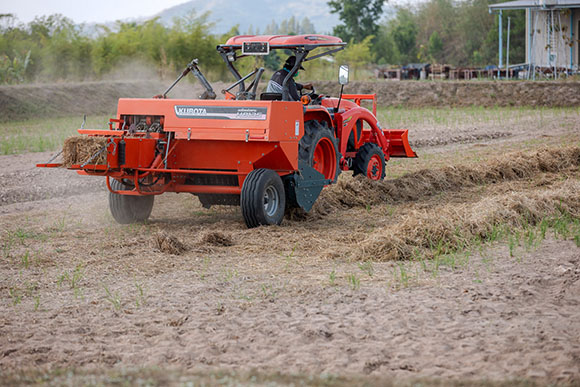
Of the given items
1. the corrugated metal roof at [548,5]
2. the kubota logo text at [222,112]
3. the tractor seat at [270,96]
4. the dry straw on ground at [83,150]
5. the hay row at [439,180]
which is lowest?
the hay row at [439,180]

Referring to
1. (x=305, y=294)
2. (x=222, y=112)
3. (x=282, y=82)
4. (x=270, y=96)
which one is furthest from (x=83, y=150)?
(x=305, y=294)

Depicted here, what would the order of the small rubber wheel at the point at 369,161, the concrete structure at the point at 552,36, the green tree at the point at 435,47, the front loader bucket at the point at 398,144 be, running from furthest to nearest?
the green tree at the point at 435,47 < the concrete structure at the point at 552,36 < the front loader bucket at the point at 398,144 < the small rubber wheel at the point at 369,161

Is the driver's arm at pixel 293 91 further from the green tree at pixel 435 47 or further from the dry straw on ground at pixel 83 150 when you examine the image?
the green tree at pixel 435 47

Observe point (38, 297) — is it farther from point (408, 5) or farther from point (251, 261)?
point (408, 5)

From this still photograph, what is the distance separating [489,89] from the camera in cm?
2834

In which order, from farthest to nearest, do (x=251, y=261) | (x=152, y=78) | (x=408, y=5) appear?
(x=408, y=5)
(x=152, y=78)
(x=251, y=261)

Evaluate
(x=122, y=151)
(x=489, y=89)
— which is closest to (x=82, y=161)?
(x=122, y=151)

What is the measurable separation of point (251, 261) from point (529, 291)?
2.52 m

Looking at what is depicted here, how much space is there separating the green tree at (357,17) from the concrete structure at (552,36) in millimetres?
A: 20950

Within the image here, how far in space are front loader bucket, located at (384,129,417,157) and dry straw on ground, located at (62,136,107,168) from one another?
5053 millimetres

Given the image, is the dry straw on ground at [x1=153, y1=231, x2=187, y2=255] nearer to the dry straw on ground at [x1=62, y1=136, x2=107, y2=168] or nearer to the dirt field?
the dirt field

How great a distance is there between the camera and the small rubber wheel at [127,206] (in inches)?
359

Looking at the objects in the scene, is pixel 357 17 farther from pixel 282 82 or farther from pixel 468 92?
pixel 282 82

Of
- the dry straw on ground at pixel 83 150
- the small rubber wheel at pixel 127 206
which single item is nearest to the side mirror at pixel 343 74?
the small rubber wheel at pixel 127 206
